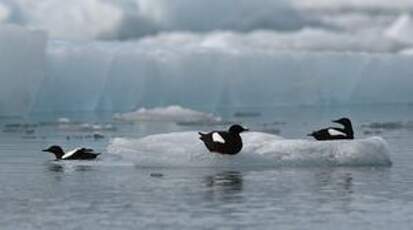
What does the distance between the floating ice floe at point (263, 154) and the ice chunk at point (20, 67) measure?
57.4 feet

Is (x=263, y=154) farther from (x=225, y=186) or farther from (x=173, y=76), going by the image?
(x=173, y=76)

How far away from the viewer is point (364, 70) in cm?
4816

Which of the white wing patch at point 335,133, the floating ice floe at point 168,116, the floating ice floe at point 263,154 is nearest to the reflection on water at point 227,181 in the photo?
the floating ice floe at point 263,154

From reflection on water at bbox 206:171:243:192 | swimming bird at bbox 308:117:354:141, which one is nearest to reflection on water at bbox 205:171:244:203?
reflection on water at bbox 206:171:243:192

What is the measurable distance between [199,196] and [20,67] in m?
21.6

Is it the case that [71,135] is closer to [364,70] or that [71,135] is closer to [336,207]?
[336,207]

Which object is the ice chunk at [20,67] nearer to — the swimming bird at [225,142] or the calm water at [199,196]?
the calm water at [199,196]

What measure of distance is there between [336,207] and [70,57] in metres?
25.4

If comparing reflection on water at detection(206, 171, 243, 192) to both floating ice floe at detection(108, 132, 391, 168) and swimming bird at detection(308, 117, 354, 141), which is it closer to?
floating ice floe at detection(108, 132, 391, 168)

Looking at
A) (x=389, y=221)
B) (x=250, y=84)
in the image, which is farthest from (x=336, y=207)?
(x=250, y=84)

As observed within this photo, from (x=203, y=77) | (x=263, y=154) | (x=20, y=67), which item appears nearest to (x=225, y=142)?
(x=263, y=154)

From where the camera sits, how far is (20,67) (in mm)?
30344

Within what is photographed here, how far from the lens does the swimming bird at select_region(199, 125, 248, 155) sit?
12180mm

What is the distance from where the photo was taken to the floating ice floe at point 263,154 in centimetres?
1253
